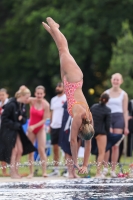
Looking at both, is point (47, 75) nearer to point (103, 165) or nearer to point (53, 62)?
point (53, 62)

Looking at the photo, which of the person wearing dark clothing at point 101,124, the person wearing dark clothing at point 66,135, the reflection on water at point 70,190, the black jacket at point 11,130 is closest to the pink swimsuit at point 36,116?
the black jacket at point 11,130

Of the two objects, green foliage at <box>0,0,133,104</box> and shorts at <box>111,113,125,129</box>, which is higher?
green foliage at <box>0,0,133,104</box>

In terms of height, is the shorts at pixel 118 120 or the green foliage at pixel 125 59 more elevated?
the green foliage at pixel 125 59

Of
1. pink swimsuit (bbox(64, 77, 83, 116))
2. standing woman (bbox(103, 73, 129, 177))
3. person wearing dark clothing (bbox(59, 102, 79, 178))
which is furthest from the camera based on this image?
standing woman (bbox(103, 73, 129, 177))

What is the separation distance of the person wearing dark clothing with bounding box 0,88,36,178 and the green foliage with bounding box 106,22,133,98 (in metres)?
22.8

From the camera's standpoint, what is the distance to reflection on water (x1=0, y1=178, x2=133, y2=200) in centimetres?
1110

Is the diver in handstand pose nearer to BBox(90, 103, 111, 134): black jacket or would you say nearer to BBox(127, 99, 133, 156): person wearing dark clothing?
BBox(90, 103, 111, 134): black jacket

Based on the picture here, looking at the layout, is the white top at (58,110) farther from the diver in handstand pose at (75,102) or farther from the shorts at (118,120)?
the diver in handstand pose at (75,102)

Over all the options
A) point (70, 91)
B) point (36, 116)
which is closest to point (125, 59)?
point (36, 116)

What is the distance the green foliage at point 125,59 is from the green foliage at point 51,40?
4147 millimetres

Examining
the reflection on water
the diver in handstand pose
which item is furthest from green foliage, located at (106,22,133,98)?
the diver in handstand pose

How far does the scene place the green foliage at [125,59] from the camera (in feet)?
129

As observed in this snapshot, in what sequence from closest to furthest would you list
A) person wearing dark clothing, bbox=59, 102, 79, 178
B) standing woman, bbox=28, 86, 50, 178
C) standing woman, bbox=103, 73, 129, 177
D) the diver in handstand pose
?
the diver in handstand pose
person wearing dark clothing, bbox=59, 102, 79, 178
standing woman, bbox=28, 86, 50, 178
standing woman, bbox=103, 73, 129, 177

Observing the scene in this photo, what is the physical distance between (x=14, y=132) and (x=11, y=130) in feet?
0.26
